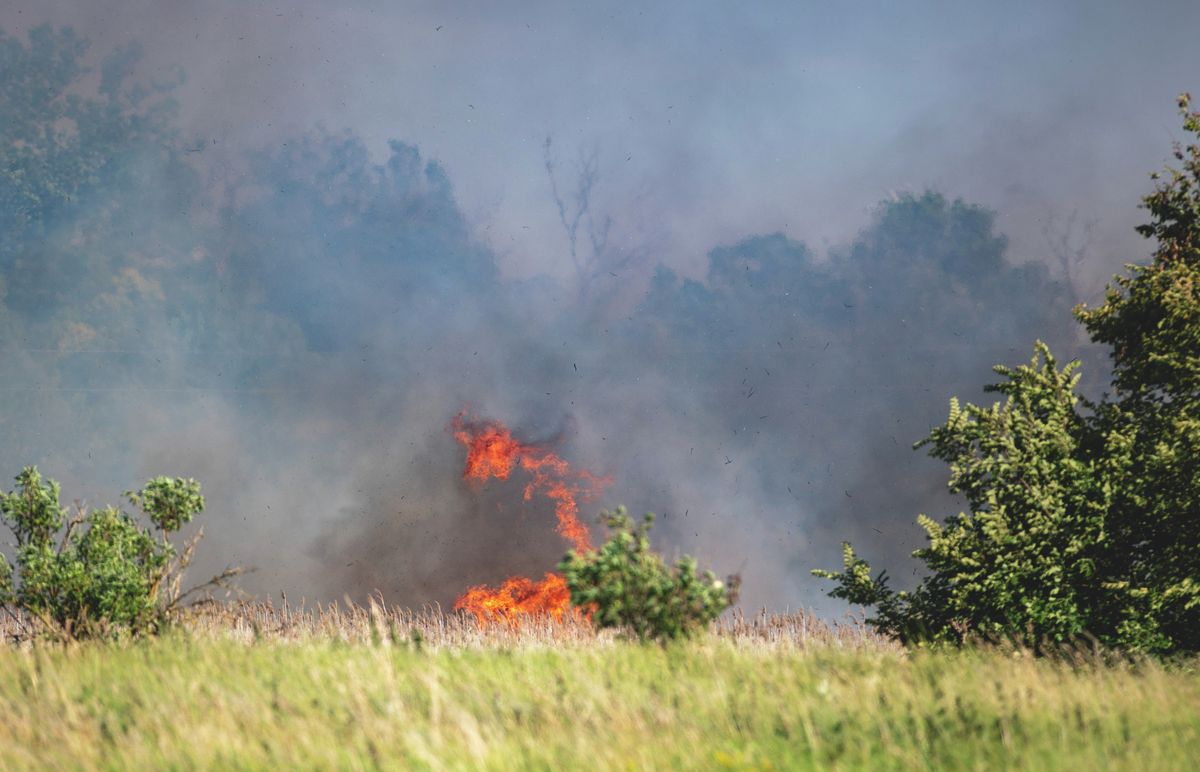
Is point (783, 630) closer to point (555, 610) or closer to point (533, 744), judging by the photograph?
point (555, 610)

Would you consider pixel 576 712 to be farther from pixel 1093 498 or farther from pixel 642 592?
pixel 1093 498

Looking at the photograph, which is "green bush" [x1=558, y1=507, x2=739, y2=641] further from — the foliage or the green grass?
the foliage

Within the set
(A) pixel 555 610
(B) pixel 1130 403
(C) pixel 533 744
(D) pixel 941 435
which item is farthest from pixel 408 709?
(A) pixel 555 610

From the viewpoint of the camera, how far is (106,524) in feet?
44.8

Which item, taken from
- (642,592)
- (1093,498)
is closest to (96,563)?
(642,592)

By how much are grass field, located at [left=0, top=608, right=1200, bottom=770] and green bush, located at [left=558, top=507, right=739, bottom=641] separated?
685 mm

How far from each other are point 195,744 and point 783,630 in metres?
18.1

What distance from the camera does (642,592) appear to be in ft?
32.9

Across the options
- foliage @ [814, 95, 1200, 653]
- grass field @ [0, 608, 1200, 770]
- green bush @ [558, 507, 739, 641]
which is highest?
foliage @ [814, 95, 1200, 653]

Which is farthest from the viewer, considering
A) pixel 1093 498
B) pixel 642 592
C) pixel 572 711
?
pixel 1093 498

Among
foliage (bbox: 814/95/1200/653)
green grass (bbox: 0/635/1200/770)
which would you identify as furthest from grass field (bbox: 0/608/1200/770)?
foliage (bbox: 814/95/1200/653)

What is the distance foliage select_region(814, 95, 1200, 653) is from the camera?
1391 cm

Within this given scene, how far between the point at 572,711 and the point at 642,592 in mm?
3329

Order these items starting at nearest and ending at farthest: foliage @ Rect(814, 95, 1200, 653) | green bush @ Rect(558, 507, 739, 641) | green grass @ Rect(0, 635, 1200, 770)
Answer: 1. green grass @ Rect(0, 635, 1200, 770)
2. green bush @ Rect(558, 507, 739, 641)
3. foliage @ Rect(814, 95, 1200, 653)
